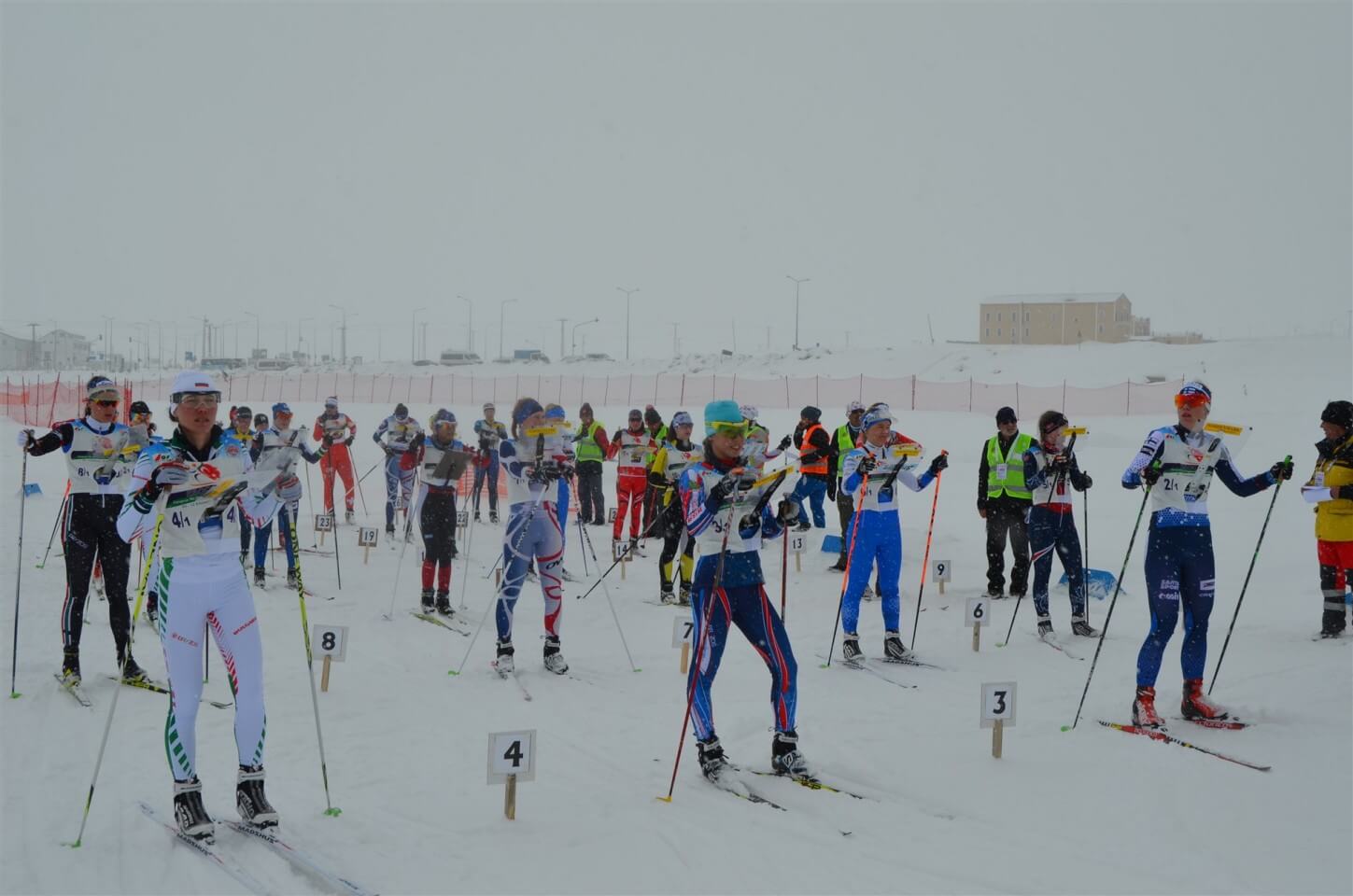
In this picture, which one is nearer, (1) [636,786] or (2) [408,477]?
(1) [636,786]

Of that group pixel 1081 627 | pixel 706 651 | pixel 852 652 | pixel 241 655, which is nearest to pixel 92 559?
pixel 241 655

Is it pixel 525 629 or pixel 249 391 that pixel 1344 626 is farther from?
pixel 249 391

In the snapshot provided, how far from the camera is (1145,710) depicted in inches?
234

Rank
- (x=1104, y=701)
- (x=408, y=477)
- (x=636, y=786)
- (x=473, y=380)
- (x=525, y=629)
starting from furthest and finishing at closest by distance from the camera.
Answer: (x=473, y=380), (x=408, y=477), (x=525, y=629), (x=1104, y=701), (x=636, y=786)

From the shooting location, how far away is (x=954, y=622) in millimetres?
9430

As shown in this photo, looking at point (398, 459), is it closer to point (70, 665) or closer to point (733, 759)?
point (70, 665)

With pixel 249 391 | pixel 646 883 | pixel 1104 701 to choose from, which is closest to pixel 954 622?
pixel 1104 701

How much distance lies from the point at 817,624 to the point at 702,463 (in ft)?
15.3

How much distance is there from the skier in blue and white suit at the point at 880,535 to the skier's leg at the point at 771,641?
2.65 metres

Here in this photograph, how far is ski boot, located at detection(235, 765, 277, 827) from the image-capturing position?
14.2 feet

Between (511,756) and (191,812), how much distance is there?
4.77ft

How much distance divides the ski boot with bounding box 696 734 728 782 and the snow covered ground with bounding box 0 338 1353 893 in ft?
0.44

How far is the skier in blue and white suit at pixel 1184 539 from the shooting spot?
5.96m

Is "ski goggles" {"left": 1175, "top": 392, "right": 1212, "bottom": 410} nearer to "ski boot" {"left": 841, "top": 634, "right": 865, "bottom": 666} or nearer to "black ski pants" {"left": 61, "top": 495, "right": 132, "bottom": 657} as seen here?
"ski boot" {"left": 841, "top": 634, "right": 865, "bottom": 666}
